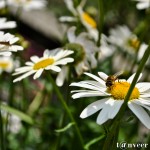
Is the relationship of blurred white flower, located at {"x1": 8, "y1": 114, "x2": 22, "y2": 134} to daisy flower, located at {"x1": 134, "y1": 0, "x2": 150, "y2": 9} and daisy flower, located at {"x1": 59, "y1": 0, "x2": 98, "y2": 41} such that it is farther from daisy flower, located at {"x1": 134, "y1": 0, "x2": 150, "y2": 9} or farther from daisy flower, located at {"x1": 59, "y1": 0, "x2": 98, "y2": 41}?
daisy flower, located at {"x1": 134, "y1": 0, "x2": 150, "y2": 9}

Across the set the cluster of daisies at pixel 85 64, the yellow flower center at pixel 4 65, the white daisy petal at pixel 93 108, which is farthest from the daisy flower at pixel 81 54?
the yellow flower center at pixel 4 65

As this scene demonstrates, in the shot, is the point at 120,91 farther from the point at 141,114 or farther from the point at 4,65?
the point at 4,65

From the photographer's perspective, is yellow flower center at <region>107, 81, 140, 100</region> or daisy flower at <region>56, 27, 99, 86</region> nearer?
yellow flower center at <region>107, 81, 140, 100</region>

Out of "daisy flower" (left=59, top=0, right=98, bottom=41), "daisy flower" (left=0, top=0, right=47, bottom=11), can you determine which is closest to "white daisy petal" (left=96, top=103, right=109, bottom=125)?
"daisy flower" (left=59, top=0, right=98, bottom=41)

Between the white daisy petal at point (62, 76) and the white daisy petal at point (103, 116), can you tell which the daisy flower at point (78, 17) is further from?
the white daisy petal at point (103, 116)

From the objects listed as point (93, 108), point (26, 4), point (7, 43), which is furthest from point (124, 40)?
point (93, 108)

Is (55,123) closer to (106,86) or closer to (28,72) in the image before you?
(28,72)

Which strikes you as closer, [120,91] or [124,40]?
[120,91]

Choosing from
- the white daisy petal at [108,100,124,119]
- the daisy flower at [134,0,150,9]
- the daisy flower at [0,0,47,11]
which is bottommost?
the daisy flower at [0,0,47,11]
